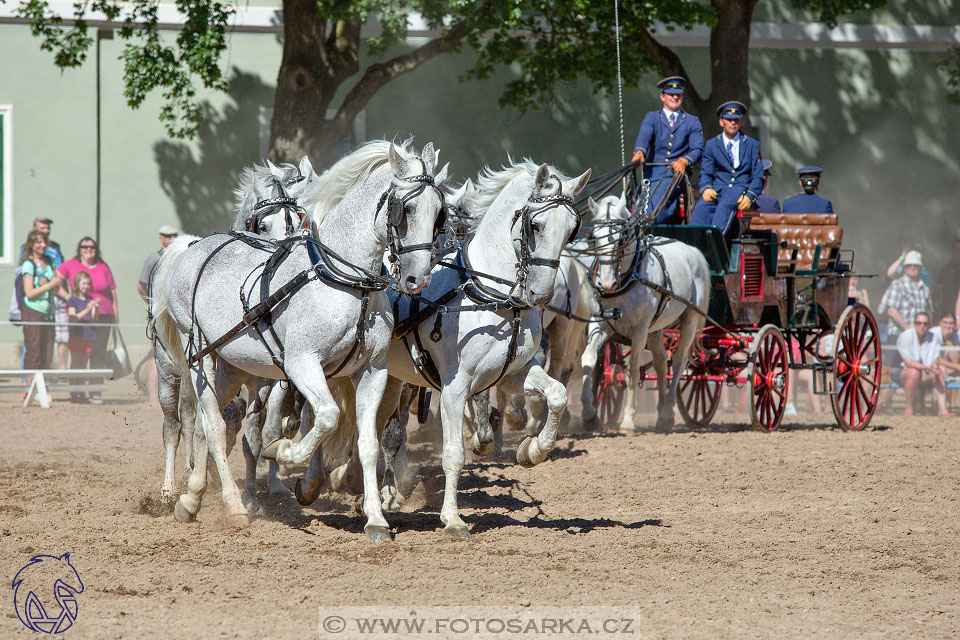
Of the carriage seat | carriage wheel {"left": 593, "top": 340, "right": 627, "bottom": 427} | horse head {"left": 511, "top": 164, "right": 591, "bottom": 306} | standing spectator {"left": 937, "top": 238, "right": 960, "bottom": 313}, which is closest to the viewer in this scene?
horse head {"left": 511, "top": 164, "right": 591, "bottom": 306}

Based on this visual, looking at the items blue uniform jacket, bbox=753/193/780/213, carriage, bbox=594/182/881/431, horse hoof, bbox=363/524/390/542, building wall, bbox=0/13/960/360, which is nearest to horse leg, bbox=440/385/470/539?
horse hoof, bbox=363/524/390/542

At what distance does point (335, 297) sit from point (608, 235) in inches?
162

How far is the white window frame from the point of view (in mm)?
16797

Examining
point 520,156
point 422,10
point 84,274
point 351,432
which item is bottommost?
point 351,432

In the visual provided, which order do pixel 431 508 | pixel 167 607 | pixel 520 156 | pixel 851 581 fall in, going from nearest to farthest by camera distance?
1. pixel 167 607
2. pixel 851 581
3. pixel 431 508
4. pixel 520 156

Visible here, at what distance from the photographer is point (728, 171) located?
10688 mm

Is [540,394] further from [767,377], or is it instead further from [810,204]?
[810,204]

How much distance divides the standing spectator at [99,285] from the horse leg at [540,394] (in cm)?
858

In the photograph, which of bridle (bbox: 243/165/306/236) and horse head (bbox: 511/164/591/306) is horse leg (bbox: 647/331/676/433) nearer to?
bridle (bbox: 243/165/306/236)

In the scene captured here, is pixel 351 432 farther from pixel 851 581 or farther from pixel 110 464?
pixel 110 464

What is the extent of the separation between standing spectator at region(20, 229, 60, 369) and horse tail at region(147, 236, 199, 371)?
701 cm

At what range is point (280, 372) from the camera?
20.2 feet

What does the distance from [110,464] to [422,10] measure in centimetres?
754

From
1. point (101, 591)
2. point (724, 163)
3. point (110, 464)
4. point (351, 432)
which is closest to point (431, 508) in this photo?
point (351, 432)
